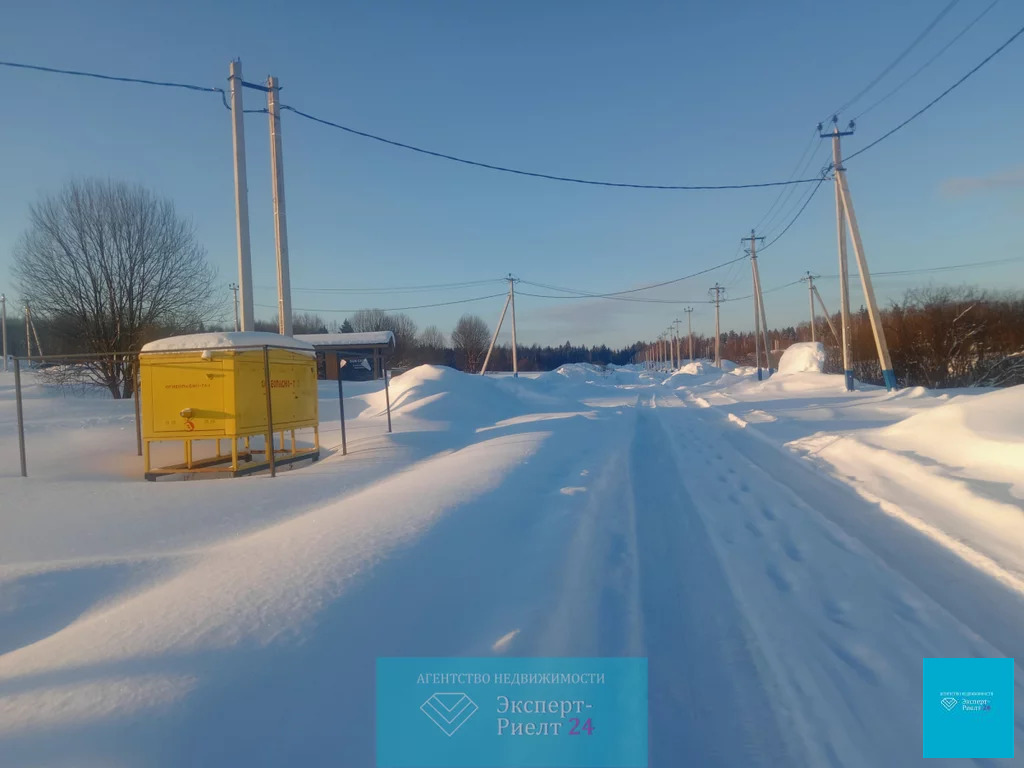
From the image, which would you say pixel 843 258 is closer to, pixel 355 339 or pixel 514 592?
pixel 514 592

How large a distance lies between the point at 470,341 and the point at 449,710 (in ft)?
249

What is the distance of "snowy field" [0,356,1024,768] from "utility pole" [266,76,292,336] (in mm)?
5385

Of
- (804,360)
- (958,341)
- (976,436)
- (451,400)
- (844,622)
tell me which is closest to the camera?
(844,622)

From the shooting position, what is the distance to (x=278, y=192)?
13.5 metres

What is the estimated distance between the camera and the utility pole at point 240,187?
1277cm

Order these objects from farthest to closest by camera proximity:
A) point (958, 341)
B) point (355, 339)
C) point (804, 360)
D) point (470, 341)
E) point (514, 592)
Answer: point (470, 341) < point (355, 339) < point (804, 360) < point (958, 341) < point (514, 592)

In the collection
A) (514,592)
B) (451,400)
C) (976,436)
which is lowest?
(514,592)

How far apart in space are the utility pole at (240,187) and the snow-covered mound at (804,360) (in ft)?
90.5

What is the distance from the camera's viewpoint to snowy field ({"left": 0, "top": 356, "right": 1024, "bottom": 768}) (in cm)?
298

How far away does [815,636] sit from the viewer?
406cm

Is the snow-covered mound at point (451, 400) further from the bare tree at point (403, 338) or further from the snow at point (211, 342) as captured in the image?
the bare tree at point (403, 338)

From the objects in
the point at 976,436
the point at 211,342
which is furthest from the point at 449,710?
the point at 211,342

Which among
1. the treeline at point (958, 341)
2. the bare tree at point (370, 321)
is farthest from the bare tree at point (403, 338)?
the treeline at point (958, 341)

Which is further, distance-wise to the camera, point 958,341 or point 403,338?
point 403,338
